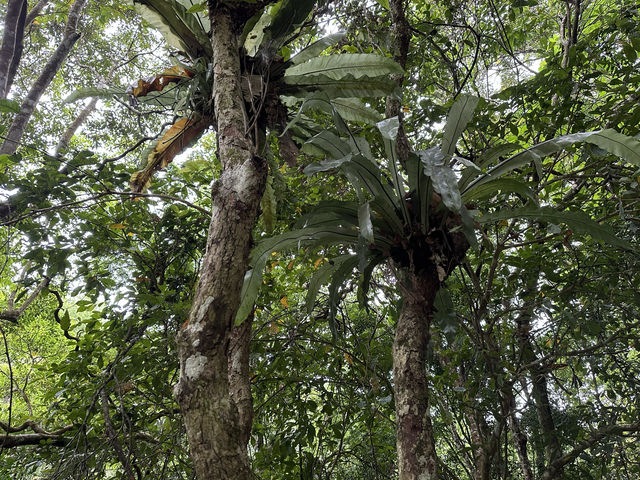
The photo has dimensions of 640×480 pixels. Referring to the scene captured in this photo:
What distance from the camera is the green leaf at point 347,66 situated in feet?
6.72

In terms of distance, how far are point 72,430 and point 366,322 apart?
80.2 inches

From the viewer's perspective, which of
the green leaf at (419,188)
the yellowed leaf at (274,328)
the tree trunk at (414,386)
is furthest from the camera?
the yellowed leaf at (274,328)

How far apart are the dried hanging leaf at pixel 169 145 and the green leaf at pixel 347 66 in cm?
60

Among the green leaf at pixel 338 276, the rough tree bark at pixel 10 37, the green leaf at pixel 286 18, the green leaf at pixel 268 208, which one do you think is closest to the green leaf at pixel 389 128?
the green leaf at pixel 338 276

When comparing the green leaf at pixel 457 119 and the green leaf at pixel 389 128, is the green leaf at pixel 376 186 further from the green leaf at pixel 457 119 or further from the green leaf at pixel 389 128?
the green leaf at pixel 457 119

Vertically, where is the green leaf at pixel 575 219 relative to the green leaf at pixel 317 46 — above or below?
below

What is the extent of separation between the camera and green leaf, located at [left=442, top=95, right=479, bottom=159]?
5.16ft

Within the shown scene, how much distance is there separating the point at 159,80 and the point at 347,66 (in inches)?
38.3

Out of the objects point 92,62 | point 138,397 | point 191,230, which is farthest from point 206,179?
point 92,62

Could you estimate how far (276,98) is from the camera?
202cm

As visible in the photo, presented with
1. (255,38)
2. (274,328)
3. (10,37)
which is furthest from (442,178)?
(10,37)

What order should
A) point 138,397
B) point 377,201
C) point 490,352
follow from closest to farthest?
1. point 377,201
2. point 490,352
3. point 138,397

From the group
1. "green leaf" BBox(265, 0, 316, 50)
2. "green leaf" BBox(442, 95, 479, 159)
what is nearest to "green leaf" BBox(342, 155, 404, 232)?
"green leaf" BBox(442, 95, 479, 159)

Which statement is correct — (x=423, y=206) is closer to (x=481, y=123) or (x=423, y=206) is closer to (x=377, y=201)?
(x=377, y=201)
